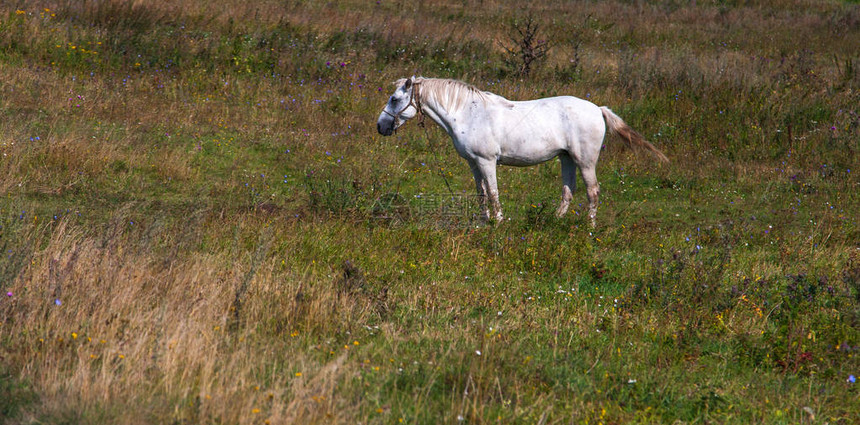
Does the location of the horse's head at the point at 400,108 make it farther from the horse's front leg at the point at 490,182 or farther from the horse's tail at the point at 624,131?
the horse's tail at the point at 624,131

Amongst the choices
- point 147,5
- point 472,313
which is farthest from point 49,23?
point 472,313

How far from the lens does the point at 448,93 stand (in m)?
8.80

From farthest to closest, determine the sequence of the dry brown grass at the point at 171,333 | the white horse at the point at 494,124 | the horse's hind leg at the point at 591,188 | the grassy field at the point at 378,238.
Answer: the horse's hind leg at the point at 591,188, the white horse at the point at 494,124, the grassy field at the point at 378,238, the dry brown grass at the point at 171,333

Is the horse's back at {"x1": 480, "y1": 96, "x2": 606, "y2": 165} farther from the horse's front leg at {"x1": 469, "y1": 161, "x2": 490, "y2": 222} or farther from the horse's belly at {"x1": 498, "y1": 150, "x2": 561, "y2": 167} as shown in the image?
the horse's front leg at {"x1": 469, "y1": 161, "x2": 490, "y2": 222}

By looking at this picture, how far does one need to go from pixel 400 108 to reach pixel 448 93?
61cm

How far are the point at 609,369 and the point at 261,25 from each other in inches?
529

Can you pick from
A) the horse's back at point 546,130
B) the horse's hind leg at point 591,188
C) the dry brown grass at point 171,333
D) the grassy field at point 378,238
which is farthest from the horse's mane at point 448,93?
the dry brown grass at point 171,333

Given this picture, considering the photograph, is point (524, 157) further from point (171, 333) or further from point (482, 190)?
point (171, 333)

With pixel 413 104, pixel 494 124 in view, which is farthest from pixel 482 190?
pixel 413 104

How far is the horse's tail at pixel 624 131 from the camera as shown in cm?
928

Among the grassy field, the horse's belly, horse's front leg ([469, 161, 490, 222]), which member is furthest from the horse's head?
the horse's belly

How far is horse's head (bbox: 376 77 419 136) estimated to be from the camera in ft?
29.0

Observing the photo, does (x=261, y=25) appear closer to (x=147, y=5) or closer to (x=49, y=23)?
(x=147, y=5)

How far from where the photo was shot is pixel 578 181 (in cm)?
1143
